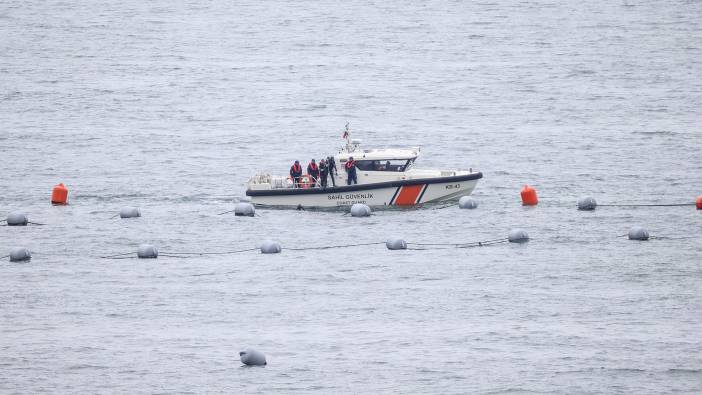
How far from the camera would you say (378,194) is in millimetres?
49219

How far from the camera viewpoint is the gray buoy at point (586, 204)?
50156mm

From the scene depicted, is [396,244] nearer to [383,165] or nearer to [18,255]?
[383,165]

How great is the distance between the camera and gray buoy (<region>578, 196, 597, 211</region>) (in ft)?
165

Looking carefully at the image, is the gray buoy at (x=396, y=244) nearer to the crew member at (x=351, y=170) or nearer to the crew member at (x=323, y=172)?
the crew member at (x=351, y=170)

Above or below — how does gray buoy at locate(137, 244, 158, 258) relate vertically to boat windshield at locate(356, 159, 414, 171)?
below

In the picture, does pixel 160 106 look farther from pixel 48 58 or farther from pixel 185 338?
pixel 185 338

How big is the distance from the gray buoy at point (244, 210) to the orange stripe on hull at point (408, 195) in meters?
5.32

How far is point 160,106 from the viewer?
8156 centimetres

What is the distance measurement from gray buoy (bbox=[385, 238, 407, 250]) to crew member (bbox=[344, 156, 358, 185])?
18.5ft

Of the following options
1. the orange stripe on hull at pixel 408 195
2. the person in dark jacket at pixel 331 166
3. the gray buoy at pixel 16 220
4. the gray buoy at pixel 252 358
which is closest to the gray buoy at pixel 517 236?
the orange stripe on hull at pixel 408 195

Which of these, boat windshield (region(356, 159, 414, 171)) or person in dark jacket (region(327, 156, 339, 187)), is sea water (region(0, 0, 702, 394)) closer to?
boat windshield (region(356, 159, 414, 171))

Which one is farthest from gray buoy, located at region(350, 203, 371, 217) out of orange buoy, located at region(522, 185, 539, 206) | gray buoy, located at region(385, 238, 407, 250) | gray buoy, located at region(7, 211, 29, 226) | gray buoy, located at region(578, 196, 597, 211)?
gray buoy, located at region(7, 211, 29, 226)

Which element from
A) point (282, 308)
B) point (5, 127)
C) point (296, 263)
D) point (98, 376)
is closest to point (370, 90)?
point (5, 127)

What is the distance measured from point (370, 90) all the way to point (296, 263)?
4620 cm
